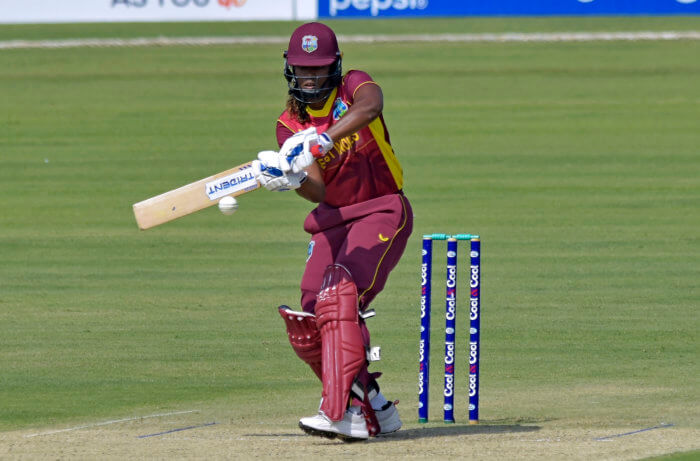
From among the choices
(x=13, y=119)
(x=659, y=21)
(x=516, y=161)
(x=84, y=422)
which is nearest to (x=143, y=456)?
(x=84, y=422)

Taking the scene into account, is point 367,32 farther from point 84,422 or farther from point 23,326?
point 84,422

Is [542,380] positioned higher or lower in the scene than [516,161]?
lower

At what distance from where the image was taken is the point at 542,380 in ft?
25.3

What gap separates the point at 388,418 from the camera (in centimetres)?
614

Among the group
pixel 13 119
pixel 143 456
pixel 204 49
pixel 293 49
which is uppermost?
pixel 204 49

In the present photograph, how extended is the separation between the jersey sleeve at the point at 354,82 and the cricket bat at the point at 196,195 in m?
0.57

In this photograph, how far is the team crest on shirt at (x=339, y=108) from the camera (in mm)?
6102

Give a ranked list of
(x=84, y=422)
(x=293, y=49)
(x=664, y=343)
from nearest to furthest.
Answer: (x=293, y=49) → (x=84, y=422) → (x=664, y=343)

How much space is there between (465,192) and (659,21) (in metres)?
13.4

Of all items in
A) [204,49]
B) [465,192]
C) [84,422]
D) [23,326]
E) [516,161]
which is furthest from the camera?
[204,49]

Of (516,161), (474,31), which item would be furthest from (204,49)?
(516,161)

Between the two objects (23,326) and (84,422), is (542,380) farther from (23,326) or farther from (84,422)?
(23,326)

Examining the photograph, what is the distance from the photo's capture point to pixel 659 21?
26.6 metres

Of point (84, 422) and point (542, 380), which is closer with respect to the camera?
point (84, 422)
